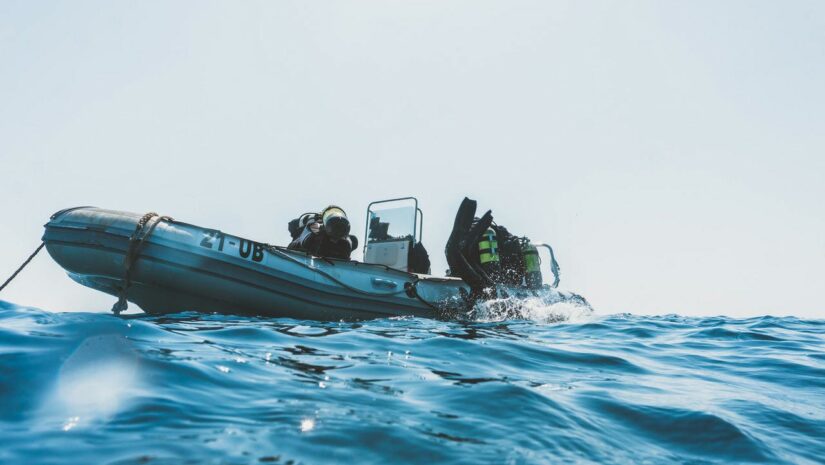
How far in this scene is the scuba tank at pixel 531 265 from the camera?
10.1 meters

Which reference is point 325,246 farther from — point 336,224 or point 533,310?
point 533,310

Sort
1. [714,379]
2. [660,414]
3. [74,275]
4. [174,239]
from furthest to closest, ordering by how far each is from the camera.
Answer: [74,275], [174,239], [714,379], [660,414]

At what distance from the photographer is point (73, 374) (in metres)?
2.51

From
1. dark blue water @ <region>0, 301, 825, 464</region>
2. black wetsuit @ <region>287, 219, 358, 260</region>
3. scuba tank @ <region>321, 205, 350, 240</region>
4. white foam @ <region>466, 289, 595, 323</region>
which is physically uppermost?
scuba tank @ <region>321, 205, 350, 240</region>

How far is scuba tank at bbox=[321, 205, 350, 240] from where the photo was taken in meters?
8.24

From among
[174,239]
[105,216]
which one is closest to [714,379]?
[174,239]

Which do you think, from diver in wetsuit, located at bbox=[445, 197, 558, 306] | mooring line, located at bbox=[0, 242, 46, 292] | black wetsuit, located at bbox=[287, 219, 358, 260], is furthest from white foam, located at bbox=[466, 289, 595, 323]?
mooring line, located at bbox=[0, 242, 46, 292]

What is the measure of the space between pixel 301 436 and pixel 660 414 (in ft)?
6.38

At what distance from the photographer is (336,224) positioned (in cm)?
823

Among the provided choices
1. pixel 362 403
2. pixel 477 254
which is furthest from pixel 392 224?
pixel 362 403

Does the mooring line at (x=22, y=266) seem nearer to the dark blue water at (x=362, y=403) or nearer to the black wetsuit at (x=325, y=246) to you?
the dark blue water at (x=362, y=403)

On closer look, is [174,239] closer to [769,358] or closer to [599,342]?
[599,342]

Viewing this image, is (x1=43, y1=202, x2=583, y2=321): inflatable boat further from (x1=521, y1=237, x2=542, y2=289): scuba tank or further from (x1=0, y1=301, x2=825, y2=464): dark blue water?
(x1=521, y1=237, x2=542, y2=289): scuba tank

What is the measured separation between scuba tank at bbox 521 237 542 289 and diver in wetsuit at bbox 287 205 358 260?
10.7 ft
